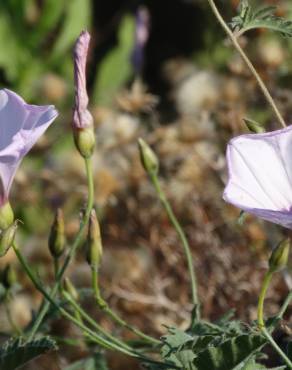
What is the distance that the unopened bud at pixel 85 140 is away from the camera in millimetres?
979

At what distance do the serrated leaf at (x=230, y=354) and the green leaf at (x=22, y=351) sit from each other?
129 mm

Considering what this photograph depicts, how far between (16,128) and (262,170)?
8.8 inches

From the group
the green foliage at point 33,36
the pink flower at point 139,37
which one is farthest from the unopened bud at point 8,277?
the green foliage at point 33,36

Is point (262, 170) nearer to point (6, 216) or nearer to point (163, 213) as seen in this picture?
point (6, 216)

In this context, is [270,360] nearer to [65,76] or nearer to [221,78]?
[221,78]

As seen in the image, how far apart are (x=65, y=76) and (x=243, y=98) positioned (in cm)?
97

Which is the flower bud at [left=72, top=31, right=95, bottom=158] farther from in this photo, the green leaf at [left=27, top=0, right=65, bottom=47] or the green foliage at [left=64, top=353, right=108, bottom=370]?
the green leaf at [left=27, top=0, right=65, bottom=47]

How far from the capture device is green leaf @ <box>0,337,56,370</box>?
0.85 metres

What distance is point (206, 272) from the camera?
5.50 ft

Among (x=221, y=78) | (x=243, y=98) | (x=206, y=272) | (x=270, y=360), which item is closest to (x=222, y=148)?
(x=243, y=98)

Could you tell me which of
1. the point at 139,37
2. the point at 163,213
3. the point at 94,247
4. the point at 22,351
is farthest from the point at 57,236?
the point at 139,37

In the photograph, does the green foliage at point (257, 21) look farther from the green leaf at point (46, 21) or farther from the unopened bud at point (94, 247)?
A: the green leaf at point (46, 21)

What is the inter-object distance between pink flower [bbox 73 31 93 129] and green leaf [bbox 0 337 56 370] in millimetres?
216

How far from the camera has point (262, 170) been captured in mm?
851
